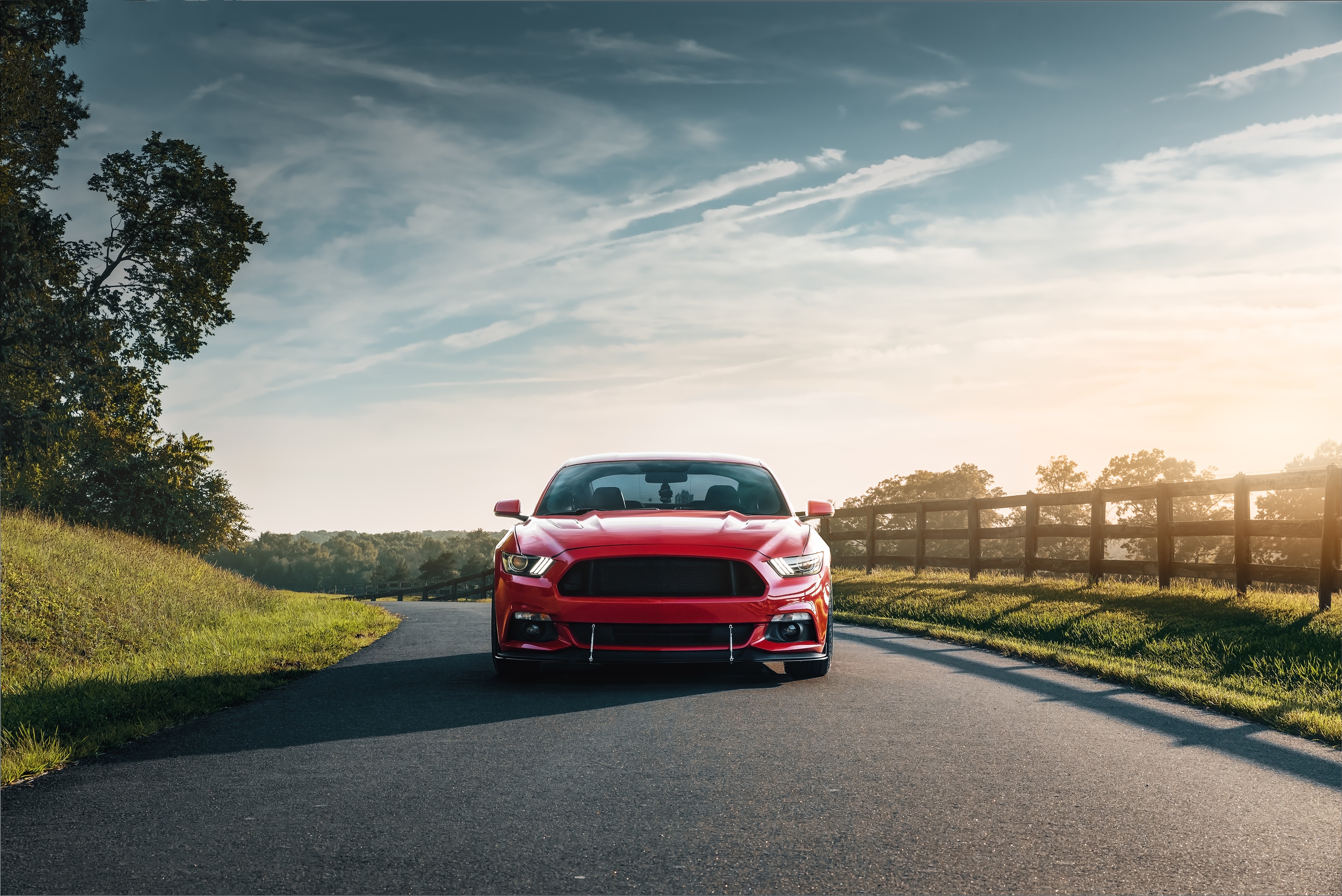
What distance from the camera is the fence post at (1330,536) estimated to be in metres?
10.7

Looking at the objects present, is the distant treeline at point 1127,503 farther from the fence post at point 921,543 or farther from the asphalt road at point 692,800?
the asphalt road at point 692,800

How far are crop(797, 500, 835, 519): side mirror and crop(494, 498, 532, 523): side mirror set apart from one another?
2336mm

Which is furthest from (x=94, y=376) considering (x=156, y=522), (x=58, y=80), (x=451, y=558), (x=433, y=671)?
(x=451, y=558)

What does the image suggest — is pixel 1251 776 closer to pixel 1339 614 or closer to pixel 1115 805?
pixel 1115 805

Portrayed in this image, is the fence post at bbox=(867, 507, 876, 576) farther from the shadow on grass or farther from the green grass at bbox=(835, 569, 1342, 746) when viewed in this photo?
the shadow on grass

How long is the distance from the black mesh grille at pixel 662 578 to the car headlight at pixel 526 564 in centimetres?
18

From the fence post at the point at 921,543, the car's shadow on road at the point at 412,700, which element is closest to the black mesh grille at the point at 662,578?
the car's shadow on road at the point at 412,700

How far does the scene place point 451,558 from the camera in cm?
12838

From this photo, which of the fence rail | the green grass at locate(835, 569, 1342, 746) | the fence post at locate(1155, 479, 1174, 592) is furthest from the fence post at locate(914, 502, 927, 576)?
the fence rail

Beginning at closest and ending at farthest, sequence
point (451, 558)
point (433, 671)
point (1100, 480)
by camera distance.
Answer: point (433, 671) → point (1100, 480) → point (451, 558)

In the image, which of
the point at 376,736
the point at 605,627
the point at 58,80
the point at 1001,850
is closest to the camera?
the point at 1001,850

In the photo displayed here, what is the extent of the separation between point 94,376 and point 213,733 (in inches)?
760

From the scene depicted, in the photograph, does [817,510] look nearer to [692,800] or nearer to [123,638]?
[692,800]

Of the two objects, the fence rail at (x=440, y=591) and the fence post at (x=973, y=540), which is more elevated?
the fence post at (x=973, y=540)
